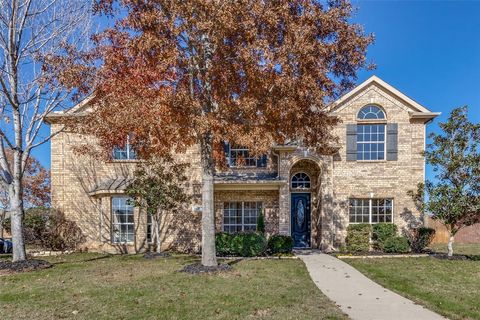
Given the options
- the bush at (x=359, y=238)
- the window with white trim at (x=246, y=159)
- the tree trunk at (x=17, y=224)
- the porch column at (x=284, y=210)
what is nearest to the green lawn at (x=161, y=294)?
the tree trunk at (x=17, y=224)

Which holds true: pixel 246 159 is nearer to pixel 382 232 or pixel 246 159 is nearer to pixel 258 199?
pixel 258 199

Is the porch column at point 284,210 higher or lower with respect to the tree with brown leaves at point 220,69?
lower

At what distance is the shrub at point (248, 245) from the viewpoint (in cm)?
1245

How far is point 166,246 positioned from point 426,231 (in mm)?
11316

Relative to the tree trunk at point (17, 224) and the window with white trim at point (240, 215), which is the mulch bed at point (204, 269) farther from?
the window with white trim at point (240, 215)

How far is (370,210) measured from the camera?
48.4ft

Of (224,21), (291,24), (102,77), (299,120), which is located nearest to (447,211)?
(299,120)

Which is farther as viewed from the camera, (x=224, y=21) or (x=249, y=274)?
(x=249, y=274)

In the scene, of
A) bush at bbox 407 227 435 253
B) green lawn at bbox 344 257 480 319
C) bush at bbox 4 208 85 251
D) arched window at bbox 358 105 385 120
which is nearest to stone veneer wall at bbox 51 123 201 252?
bush at bbox 4 208 85 251

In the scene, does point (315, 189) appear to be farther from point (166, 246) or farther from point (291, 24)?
point (291, 24)

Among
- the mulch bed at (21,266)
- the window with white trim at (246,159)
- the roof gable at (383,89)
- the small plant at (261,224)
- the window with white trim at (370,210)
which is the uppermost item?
the roof gable at (383,89)

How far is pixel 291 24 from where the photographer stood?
7.88m

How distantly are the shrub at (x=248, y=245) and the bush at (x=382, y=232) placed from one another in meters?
5.21

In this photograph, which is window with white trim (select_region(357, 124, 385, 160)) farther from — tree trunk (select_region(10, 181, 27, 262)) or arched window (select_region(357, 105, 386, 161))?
tree trunk (select_region(10, 181, 27, 262))
